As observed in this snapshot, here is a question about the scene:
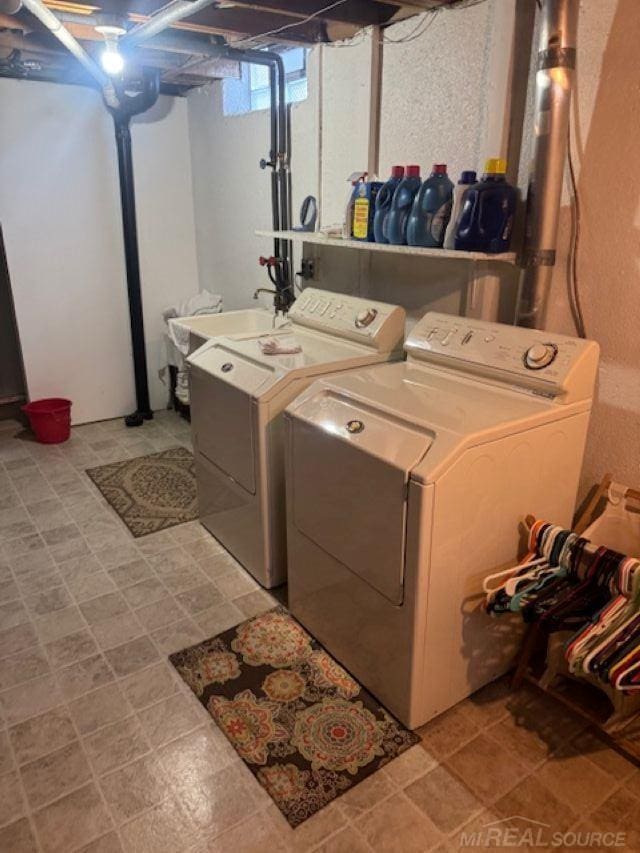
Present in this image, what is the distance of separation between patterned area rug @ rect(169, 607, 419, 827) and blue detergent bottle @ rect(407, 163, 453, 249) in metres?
1.55

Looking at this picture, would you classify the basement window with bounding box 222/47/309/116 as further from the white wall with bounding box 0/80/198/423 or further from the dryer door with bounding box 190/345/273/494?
the dryer door with bounding box 190/345/273/494

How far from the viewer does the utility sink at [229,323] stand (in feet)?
10.7

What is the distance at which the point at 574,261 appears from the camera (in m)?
2.06

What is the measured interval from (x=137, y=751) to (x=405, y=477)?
45.7 inches

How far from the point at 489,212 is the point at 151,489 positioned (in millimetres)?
2330

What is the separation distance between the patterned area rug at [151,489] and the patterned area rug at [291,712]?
38.4 inches

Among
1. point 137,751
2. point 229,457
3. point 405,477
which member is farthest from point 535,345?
point 137,751

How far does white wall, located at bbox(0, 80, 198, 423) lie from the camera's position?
3.76m

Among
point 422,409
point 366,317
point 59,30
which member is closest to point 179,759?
point 422,409

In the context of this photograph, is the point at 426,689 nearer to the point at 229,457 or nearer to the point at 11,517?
the point at 229,457

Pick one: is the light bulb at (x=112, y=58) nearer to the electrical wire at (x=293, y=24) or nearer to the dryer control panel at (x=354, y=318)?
the electrical wire at (x=293, y=24)

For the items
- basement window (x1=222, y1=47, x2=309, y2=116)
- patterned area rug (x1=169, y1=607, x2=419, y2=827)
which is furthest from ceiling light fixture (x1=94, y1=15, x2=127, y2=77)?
patterned area rug (x1=169, y1=607, x2=419, y2=827)

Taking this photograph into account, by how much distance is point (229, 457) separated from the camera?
2564 mm

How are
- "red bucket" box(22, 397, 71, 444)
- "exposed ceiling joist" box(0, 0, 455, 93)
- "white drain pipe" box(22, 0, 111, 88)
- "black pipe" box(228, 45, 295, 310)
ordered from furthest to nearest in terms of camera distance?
1. "red bucket" box(22, 397, 71, 444)
2. "black pipe" box(228, 45, 295, 310)
3. "exposed ceiling joist" box(0, 0, 455, 93)
4. "white drain pipe" box(22, 0, 111, 88)
